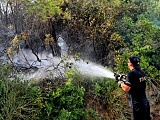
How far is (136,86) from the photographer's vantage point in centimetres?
591

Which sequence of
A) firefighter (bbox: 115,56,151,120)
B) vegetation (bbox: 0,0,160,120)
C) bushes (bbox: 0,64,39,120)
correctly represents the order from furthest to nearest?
vegetation (bbox: 0,0,160,120) → bushes (bbox: 0,64,39,120) → firefighter (bbox: 115,56,151,120)

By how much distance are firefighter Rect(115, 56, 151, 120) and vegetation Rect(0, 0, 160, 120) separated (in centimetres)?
105

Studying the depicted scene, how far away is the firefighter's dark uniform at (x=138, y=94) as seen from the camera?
19.2 ft

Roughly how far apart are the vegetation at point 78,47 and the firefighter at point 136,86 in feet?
3.44

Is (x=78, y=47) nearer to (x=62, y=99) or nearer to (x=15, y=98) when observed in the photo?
(x=62, y=99)

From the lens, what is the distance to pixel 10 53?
7.11 meters

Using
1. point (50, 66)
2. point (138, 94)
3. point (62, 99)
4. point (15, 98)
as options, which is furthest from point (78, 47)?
point (138, 94)

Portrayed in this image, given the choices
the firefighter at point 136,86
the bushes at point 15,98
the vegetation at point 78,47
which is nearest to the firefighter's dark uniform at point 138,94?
the firefighter at point 136,86

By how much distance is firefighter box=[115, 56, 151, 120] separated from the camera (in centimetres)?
586

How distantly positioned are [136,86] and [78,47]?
110 inches

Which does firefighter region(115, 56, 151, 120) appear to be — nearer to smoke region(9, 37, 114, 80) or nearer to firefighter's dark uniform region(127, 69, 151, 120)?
firefighter's dark uniform region(127, 69, 151, 120)

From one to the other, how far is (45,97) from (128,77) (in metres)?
1.84

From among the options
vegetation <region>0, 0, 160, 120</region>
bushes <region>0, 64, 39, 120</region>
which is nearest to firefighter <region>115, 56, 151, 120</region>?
vegetation <region>0, 0, 160, 120</region>

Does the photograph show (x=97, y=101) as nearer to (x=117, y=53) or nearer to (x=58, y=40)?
(x=117, y=53)
